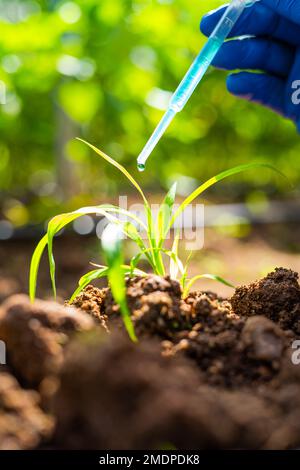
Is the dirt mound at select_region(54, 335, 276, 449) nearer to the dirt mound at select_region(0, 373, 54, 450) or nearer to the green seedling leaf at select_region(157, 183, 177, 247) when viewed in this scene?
the dirt mound at select_region(0, 373, 54, 450)

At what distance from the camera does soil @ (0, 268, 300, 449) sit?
0.55 metres

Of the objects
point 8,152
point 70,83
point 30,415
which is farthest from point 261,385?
point 8,152

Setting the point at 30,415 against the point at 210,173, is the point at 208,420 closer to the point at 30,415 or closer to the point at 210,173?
the point at 30,415

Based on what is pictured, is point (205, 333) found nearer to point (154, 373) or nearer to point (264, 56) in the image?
point (154, 373)

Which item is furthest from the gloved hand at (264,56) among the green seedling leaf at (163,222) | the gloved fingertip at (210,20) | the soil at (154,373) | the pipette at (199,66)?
the soil at (154,373)

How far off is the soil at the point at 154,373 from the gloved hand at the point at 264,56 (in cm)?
97

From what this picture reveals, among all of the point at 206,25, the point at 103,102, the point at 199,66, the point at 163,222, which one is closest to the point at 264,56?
the point at 206,25

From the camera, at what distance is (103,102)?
308 cm

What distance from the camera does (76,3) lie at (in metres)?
2.84

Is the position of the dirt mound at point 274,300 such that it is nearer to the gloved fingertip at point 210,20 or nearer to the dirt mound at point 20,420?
the dirt mound at point 20,420

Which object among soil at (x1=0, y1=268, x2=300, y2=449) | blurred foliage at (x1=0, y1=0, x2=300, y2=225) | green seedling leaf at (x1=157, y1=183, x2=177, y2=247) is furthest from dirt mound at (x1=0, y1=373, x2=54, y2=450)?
blurred foliage at (x1=0, y1=0, x2=300, y2=225)

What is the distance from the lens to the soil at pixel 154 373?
55 cm

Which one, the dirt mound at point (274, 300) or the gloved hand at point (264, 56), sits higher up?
the gloved hand at point (264, 56)
